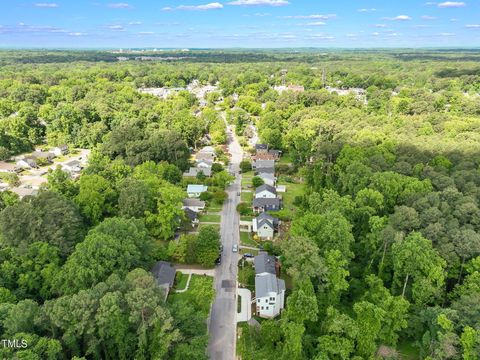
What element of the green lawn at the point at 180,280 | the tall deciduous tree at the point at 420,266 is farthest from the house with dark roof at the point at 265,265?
the tall deciduous tree at the point at 420,266

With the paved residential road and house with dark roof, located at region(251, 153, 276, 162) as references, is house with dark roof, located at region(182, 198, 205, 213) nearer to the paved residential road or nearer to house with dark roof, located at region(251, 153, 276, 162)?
the paved residential road

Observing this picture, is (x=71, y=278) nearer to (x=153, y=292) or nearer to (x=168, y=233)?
(x=153, y=292)

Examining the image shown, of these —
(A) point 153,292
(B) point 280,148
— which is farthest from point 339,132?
(A) point 153,292

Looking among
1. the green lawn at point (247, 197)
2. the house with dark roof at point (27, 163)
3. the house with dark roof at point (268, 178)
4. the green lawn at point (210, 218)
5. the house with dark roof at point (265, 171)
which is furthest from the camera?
the house with dark roof at point (27, 163)

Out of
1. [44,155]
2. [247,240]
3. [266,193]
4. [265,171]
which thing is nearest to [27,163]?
[44,155]

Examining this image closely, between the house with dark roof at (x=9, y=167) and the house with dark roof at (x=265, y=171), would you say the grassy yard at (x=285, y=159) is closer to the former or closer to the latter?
the house with dark roof at (x=265, y=171)

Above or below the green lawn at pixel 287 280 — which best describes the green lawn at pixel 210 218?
above

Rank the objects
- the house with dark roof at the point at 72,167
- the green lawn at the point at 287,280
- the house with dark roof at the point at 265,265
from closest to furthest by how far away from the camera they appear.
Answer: the house with dark roof at the point at 265,265 < the green lawn at the point at 287,280 < the house with dark roof at the point at 72,167
